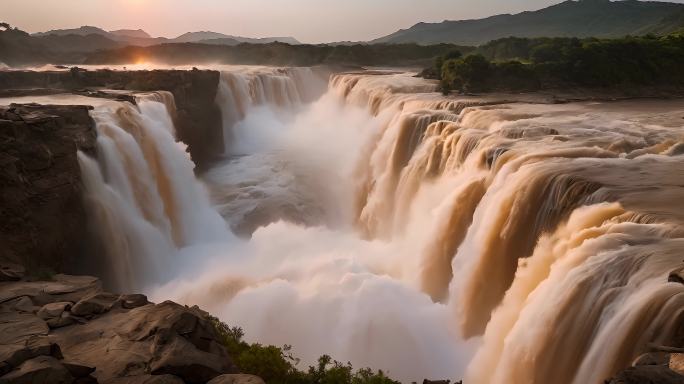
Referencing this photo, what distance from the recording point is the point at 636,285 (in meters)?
8.16

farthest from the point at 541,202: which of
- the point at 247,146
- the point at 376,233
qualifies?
the point at 247,146

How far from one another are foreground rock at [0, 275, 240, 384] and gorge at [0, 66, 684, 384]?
4429 mm

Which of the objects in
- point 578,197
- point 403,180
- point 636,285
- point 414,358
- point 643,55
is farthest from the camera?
point 643,55

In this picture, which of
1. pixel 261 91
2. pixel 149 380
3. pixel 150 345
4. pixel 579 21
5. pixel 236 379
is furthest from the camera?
pixel 579 21

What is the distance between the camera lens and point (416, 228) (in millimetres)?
19828

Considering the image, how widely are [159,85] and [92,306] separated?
23706 millimetres

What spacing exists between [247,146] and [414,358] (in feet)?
89.3

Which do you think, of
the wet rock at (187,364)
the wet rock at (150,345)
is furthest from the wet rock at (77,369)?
the wet rock at (187,364)

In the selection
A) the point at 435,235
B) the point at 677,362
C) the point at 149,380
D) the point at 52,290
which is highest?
the point at 677,362

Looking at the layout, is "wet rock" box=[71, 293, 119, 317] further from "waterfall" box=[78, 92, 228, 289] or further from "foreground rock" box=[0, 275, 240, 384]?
"waterfall" box=[78, 92, 228, 289]

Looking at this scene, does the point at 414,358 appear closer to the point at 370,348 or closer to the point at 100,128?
the point at 370,348

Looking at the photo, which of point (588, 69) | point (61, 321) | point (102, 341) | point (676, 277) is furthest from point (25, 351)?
point (588, 69)

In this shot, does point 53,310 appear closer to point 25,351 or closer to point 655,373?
point 25,351

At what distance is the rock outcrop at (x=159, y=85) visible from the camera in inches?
1241
